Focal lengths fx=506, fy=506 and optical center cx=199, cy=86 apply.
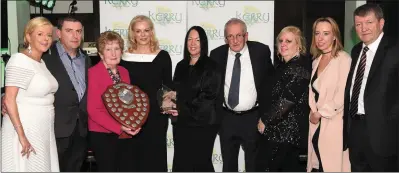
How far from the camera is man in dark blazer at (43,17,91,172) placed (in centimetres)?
441

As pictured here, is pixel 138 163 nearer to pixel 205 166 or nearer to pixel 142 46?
pixel 205 166

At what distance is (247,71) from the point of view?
505cm

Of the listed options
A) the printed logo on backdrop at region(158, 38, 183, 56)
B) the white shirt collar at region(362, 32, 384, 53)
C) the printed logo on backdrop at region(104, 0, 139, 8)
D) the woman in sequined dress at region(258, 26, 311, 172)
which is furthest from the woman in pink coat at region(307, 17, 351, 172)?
the printed logo on backdrop at region(104, 0, 139, 8)

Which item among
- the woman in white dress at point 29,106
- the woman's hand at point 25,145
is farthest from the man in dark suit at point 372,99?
the woman's hand at point 25,145

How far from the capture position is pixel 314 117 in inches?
178

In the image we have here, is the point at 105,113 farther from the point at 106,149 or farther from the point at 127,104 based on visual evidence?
the point at 106,149

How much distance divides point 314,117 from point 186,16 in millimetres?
2272

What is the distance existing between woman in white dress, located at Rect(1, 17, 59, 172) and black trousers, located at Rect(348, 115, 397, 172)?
248 cm

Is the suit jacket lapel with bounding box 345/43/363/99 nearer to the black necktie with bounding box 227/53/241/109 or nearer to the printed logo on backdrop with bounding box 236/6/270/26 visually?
the black necktie with bounding box 227/53/241/109

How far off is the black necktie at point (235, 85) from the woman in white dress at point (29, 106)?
1.72 metres

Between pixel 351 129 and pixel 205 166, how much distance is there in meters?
1.49

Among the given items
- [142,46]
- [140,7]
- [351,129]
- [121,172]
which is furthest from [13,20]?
[351,129]

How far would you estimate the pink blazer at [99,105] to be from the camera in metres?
4.38

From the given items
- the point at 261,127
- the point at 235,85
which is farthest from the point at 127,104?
the point at 261,127
